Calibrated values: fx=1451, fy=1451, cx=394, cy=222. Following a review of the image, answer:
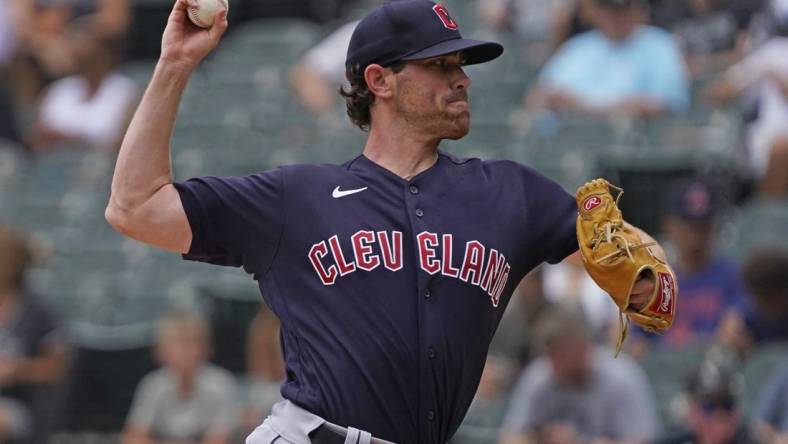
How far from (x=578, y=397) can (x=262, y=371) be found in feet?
6.01

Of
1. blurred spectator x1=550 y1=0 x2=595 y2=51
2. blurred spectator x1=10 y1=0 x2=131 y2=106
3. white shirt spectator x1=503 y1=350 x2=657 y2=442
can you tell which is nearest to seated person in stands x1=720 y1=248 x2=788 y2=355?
white shirt spectator x1=503 y1=350 x2=657 y2=442

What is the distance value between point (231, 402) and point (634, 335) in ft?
6.85

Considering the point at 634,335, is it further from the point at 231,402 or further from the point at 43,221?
the point at 43,221

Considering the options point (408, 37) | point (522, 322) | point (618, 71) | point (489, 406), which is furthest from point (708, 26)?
point (408, 37)

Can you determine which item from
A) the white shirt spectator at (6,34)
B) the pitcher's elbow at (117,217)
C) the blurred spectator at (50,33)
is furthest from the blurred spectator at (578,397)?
the white shirt spectator at (6,34)

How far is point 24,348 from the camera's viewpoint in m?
8.09

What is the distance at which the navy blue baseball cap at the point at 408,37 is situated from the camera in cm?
362

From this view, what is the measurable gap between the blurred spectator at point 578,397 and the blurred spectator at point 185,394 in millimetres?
1681

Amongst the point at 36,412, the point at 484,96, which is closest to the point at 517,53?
the point at 484,96

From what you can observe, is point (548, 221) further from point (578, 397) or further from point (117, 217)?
point (578, 397)

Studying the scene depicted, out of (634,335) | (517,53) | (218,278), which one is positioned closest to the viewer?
(634,335)

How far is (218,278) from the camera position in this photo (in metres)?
8.66

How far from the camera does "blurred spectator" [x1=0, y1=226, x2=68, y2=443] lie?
8016 mm

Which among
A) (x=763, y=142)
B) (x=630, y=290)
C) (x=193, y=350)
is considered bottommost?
(x=193, y=350)
